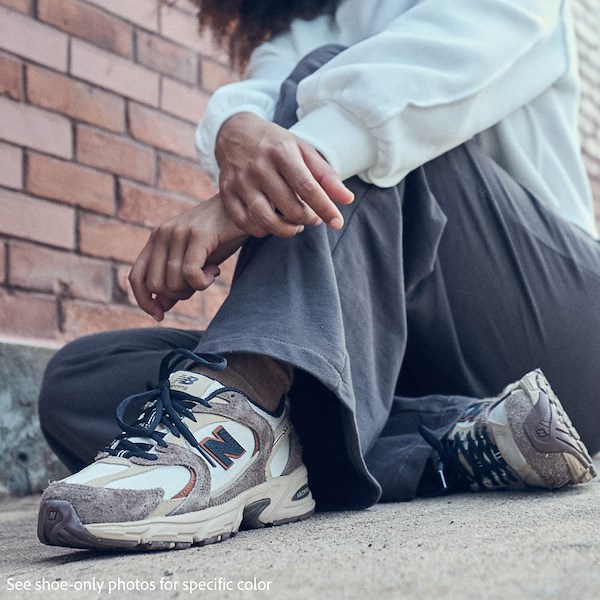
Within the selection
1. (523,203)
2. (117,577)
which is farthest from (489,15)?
(117,577)

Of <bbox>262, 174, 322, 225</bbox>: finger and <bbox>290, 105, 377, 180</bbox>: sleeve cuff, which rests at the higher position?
<bbox>290, 105, 377, 180</bbox>: sleeve cuff

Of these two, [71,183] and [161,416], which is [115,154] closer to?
[71,183]

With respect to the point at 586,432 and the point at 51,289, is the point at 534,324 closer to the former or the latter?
the point at 586,432

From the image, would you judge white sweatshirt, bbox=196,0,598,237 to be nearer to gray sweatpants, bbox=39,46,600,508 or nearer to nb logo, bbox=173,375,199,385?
gray sweatpants, bbox=39,46,600,508

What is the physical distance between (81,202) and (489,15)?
95cm

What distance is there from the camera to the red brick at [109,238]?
Result: 1.73m

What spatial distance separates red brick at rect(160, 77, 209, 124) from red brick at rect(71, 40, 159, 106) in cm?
3

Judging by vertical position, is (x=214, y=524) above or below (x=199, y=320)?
below

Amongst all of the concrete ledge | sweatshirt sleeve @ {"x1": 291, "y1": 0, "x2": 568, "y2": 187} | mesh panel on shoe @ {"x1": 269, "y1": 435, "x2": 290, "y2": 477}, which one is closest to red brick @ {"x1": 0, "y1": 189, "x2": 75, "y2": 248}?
the concrete ledge

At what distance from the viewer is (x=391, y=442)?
1127mm

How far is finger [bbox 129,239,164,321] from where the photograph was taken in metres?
1.02

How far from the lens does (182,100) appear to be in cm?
198

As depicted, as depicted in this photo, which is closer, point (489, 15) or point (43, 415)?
point (489, 15)

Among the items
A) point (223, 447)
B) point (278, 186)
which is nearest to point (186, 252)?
point (278, 186)
